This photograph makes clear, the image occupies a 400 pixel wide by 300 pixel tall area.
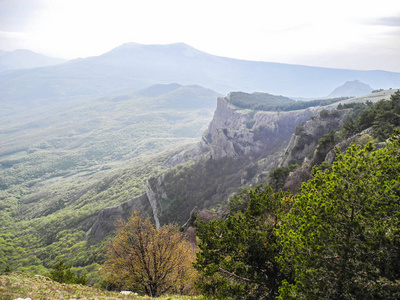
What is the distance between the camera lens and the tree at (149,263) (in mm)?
24234

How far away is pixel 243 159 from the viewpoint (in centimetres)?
9562

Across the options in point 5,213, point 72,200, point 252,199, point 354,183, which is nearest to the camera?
point 354,183

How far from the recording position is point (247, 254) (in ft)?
46.9

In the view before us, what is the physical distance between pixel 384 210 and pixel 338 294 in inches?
154

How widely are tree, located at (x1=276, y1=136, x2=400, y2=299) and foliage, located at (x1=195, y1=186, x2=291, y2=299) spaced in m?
2.94

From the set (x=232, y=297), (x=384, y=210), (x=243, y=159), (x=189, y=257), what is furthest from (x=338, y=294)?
(x=243, y=159)

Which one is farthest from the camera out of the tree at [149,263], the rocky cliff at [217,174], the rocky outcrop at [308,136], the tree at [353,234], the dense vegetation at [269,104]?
the dense vegetation at [269,104]

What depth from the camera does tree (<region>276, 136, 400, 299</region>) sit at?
9406mm

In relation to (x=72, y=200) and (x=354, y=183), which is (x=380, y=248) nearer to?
(x=354, y=183)

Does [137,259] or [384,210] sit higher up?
[384,210]

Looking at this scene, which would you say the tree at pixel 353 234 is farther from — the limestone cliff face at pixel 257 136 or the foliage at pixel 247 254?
the limestone cliff face at pixel 257 136

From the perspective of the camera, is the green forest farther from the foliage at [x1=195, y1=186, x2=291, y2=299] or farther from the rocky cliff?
the rocky cliff

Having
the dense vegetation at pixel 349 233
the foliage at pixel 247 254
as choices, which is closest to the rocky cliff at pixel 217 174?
the foliage at pixel 247 254

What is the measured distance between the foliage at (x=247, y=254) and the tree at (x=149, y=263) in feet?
36.8
